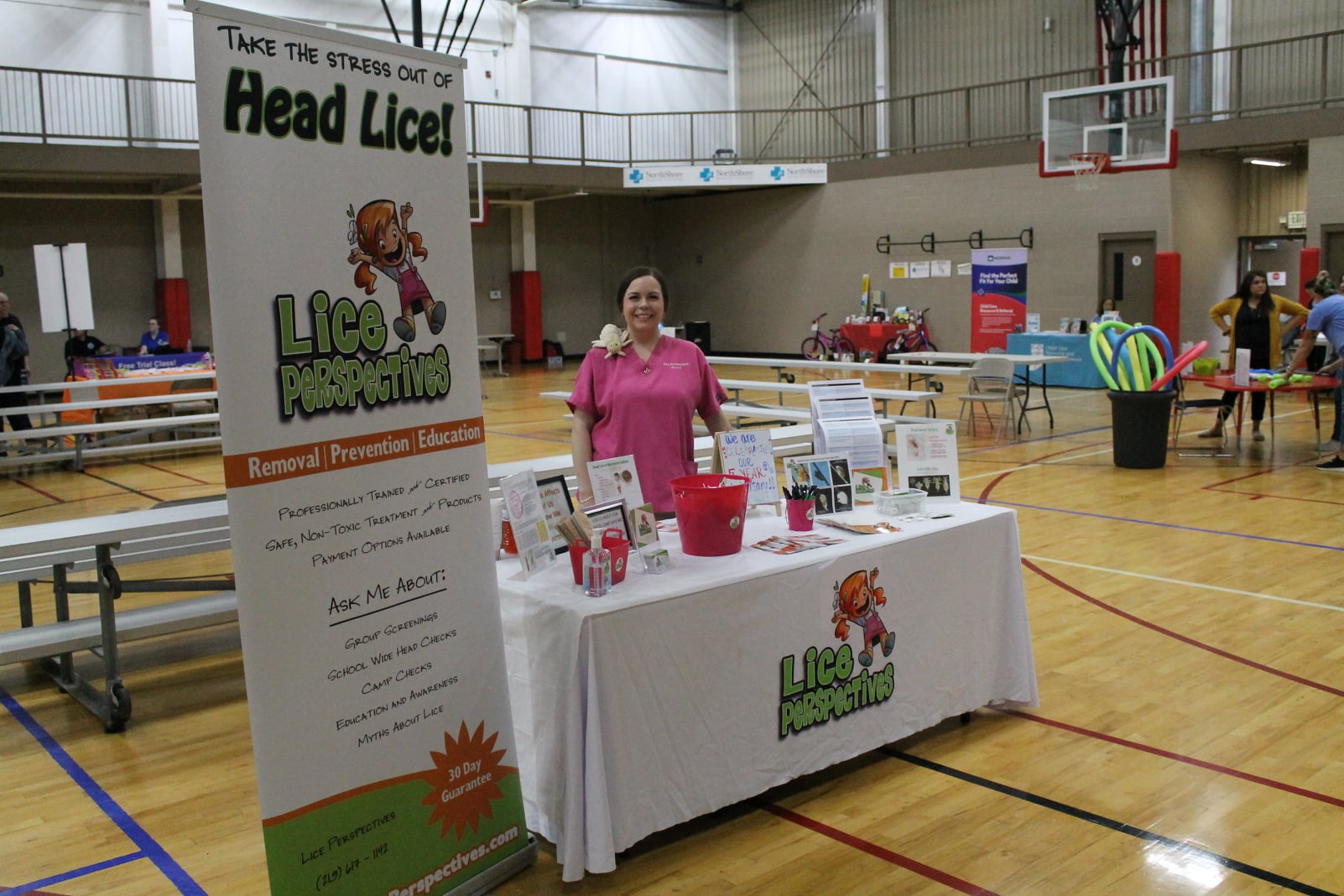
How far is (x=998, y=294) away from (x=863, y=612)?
15.0 metres

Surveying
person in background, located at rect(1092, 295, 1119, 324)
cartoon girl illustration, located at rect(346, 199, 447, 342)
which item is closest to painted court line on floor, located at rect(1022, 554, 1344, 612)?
cartoon girl illustration, located at rect(346, 199, 447, 342)

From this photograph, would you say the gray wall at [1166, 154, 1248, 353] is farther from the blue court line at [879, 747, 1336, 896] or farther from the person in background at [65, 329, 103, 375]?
the person in background at [65, 329, 103, 375]

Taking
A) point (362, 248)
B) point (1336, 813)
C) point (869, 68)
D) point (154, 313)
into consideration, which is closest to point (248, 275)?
point (362, 248)

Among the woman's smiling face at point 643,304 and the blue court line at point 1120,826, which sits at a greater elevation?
the woman's smiling face at point 643,304

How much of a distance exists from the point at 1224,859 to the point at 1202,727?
36.9 inches

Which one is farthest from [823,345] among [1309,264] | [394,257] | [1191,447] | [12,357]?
[394,257]

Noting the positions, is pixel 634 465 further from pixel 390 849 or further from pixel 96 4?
pixel 96 4

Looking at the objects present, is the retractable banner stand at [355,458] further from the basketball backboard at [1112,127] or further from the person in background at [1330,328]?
the basketball backboard at [1112,127]

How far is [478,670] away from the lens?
9.24 ft

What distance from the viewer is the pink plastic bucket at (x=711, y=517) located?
127 inches

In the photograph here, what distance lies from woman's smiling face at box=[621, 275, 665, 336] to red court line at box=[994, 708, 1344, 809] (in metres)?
1.82

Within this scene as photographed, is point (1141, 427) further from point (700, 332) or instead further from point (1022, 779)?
point (700, 332)

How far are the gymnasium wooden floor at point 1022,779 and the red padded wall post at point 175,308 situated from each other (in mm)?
12993

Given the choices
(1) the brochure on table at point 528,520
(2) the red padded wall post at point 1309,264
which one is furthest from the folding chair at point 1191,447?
(1) the brochure on table at point 528,520
